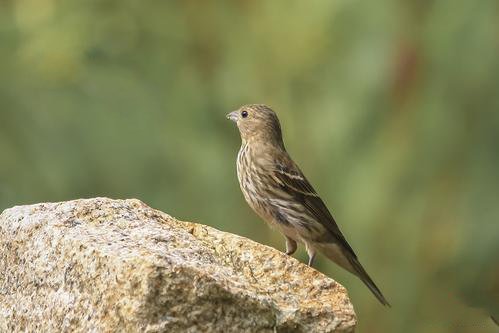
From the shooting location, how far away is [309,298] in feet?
17.4

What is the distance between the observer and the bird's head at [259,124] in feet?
25.8

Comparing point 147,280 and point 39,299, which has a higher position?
point 147,280

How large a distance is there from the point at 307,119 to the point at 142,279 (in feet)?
17.7

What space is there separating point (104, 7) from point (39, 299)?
20.8ft

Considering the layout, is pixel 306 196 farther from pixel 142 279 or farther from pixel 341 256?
pixel 142 279

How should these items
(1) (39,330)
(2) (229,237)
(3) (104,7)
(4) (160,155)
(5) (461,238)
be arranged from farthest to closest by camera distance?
(3) (104,7)
(4) (160,155)
(5) (461,238)
(2) (229,237)
(1) (39,330)

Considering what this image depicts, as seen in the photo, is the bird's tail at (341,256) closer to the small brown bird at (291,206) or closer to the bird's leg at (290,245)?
the small brown bird at (291,206)

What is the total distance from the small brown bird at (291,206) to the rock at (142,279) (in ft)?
5.39

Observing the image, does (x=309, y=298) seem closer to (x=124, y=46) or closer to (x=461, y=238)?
(x=461, y=238)


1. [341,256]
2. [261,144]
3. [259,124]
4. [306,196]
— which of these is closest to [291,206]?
[306,196]

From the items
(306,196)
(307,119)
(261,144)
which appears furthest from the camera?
(307,119)

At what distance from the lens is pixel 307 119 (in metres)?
9.89

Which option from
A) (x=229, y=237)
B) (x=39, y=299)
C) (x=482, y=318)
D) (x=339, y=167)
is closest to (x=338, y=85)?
(x=339, y=167)

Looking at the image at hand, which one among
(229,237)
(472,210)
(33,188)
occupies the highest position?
(229,237)
